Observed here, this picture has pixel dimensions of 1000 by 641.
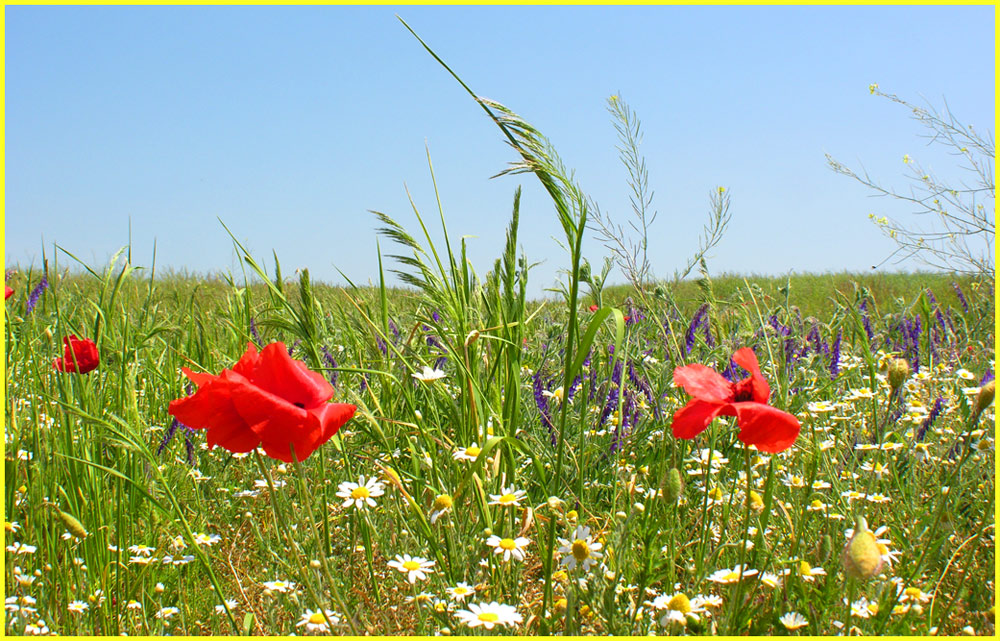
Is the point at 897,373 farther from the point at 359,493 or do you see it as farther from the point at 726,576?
the point at 359,493

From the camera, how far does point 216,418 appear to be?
3.76 feet

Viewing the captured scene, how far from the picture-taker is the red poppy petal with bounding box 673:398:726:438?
1.16m

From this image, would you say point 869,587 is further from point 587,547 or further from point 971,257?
point 971,257

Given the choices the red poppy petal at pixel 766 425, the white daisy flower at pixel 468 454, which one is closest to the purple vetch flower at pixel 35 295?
the white daisy flower at pixel 468 454

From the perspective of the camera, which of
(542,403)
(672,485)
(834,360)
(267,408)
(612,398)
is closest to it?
(267,408)

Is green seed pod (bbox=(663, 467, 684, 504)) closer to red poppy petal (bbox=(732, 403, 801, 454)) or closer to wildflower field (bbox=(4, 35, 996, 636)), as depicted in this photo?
wildflower field (bbox=(4, 35, 996, 636))

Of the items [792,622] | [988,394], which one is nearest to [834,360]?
[988,394]

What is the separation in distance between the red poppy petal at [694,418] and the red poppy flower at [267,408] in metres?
0.55

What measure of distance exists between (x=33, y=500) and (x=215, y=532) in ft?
1.53

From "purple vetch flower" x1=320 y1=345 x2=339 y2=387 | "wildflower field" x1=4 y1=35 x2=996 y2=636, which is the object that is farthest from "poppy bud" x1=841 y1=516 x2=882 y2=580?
"purple vetch flower" x1=320 y1=345 x2=339 y2=387

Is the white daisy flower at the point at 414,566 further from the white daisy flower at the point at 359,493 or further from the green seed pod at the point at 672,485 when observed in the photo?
the green seed pod at the point at 672,485

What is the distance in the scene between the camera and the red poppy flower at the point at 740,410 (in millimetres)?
1128

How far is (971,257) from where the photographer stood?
3.84 m

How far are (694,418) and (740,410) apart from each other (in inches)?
3.0
